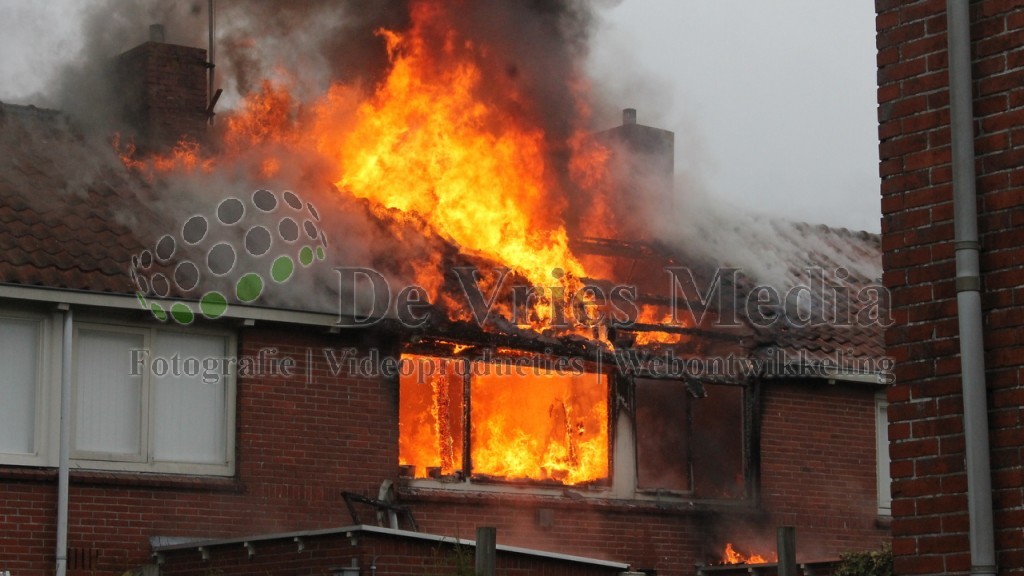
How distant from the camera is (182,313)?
16.2m

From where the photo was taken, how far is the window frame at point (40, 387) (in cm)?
1528

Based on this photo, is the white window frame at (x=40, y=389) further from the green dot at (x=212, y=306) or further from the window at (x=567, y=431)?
the window at (x=567, y=431)

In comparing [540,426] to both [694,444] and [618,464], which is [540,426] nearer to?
[618,464]

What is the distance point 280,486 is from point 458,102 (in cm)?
577

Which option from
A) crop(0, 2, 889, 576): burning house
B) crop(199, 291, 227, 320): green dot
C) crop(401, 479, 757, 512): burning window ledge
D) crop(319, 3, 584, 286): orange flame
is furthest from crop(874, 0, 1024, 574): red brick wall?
crop(319, 3, 584, 286): orange flame

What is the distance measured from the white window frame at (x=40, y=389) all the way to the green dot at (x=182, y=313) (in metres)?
1.22

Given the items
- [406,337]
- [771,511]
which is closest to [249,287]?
[406,337]

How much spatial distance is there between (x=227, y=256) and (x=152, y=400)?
182 centimetres

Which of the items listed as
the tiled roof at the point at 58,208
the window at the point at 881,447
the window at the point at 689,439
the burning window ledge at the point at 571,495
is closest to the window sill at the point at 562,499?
the burning window ledge at the point at 571,495

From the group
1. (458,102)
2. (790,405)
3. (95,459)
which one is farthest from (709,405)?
(95,459)

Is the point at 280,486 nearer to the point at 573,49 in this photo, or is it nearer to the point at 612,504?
the point at 612,504

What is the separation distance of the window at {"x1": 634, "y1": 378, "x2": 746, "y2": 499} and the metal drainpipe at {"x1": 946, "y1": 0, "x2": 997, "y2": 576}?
12.4 meters

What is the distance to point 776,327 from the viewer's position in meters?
20.6

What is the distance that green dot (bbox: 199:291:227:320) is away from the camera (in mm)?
16250
